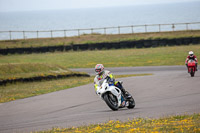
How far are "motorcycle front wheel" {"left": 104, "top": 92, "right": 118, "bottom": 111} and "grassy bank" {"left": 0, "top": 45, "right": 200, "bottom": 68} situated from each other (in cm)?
2198

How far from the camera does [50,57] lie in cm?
4350

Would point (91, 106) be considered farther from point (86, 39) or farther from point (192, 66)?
point (86, 39)

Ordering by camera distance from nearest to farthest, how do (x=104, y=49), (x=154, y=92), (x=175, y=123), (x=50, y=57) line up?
(x=175, y=123) → (x=154, y=92) → (x=50, y=57) → (x=104, y=49)

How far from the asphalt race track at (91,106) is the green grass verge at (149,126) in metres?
0.79

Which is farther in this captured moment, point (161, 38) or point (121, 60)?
point (161, 38)

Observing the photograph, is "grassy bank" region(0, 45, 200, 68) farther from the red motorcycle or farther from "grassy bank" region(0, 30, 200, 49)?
the red motorcycle

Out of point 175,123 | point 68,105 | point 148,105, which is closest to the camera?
point 175,123

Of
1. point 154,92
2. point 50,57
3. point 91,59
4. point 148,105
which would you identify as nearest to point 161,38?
point 91,59

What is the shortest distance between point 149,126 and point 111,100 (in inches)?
136

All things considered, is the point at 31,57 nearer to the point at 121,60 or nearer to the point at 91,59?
the point at 91,59

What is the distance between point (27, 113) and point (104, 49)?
33.6 m

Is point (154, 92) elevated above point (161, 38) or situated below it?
below

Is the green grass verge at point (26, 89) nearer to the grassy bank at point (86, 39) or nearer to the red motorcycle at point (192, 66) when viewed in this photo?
the red motorcycle at point (192, 66)

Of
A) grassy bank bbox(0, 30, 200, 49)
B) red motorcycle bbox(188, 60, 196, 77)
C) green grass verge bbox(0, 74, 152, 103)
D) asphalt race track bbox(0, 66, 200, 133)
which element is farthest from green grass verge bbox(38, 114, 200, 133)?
grassy bank bbox(0, 30, 200, 49)
